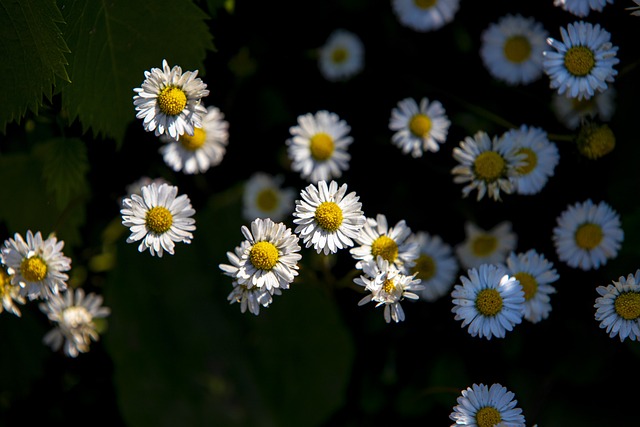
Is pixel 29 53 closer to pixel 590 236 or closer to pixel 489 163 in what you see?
pixel 489 163

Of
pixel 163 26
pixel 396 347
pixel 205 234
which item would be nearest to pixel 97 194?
pixel 205 234

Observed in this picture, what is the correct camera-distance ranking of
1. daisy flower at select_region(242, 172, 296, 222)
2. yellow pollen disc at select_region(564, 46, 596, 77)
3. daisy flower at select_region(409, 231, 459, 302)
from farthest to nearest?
daisy flower at select_region(242, 172, 296, 222) → daisy flower at select_region(409, 231, 459, 302) → yellow pollen disc at select_region(564, 46, 596, 77)

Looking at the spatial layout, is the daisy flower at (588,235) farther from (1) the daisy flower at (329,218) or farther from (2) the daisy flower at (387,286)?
(1) the daisy flower at (329,218)

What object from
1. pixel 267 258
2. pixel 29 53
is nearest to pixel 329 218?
pixel 267 258

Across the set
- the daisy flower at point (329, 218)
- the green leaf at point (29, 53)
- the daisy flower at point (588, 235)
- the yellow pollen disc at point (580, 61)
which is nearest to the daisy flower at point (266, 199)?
the daisy flower at point (329, 218)

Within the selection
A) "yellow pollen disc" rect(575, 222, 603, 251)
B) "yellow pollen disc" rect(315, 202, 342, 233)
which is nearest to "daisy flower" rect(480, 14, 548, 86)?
"yellow pollen disc" rect(575, 222, 603, 251)

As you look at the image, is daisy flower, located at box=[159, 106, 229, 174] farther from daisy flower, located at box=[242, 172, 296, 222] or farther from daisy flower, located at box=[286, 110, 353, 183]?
daisy flower, located at box=[242, 172, 296, 222]
